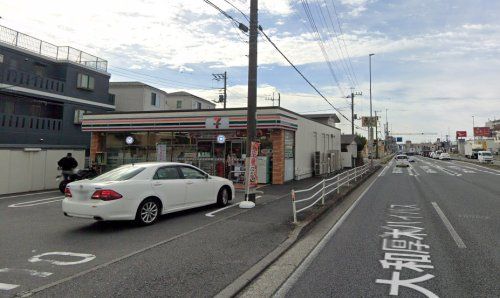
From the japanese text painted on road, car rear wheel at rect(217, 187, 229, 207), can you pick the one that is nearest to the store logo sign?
car rear wheel at rect(217, 187, 229, 207)

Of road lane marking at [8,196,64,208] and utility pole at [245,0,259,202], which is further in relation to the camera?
road lane marking at [8,196,64,208]

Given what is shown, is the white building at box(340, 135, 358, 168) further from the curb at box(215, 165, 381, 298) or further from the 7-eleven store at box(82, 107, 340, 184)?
the curb at box(215, 165, 381, 298)

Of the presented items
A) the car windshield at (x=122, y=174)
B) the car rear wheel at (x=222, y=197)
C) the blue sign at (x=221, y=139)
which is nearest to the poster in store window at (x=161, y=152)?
the blue sign at (x=221, y=139)

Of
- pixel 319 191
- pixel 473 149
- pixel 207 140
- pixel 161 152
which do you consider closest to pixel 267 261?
pixel 319 191

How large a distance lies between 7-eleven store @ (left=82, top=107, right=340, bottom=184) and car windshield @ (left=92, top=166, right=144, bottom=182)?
33.2ft

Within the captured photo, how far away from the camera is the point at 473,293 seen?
4297mm

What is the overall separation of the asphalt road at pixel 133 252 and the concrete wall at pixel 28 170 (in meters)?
5.83

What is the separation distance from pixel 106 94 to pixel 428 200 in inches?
1136

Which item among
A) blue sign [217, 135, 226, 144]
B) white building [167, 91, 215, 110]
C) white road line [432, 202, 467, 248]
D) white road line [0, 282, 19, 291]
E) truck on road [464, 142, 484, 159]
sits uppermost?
white building [167, 91, 215, 110]

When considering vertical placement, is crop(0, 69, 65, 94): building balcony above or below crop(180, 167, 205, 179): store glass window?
above

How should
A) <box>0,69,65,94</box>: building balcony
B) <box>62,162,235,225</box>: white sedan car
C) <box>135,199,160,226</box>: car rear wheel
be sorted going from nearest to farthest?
1. <box>62,162,235,225</box>: white sedan car
2. <box>135,199,160,226</box>: car rear wheel
3. <box>0,69,65,94</box>: building balcony

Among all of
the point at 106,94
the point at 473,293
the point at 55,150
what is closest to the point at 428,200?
the point at 473,293

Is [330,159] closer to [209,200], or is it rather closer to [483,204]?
[483,204]

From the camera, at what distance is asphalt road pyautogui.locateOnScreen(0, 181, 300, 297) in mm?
4414
